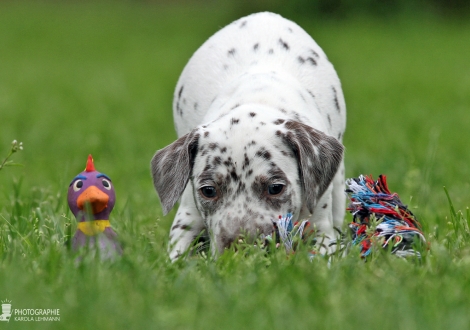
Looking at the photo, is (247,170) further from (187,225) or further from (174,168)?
(187,225)

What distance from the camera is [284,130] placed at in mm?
4336

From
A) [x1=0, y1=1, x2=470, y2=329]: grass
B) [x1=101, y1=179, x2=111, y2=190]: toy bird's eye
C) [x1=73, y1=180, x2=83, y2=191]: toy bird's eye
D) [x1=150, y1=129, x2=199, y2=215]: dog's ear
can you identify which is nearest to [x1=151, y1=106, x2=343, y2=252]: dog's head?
[x1=150, y1=129, x2=199, y2=215]: dog's ear

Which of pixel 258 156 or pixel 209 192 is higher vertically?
pixel 258 156

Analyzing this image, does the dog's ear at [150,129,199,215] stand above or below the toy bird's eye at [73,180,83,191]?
above

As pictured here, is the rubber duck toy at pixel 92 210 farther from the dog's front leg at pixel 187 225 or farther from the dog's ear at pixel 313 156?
the dog's ear at pixel 313 156

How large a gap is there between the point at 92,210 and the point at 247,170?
2.62ft

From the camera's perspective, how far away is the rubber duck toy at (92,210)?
3.77 m

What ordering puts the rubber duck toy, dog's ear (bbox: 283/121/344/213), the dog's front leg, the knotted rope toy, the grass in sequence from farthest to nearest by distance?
the dog's front leg
dog's ear (bbox: 283/121/344/213)
the knotted rope toy
the rubber duck toy
the grass

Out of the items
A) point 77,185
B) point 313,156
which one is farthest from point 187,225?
point 77,185

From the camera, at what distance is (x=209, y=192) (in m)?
4.25

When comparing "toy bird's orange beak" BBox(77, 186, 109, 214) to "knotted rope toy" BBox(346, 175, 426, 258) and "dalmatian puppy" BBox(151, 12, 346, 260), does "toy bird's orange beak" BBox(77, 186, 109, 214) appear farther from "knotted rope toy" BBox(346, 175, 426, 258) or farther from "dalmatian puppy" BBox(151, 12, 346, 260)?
"knotted rope toy" BBox(346, 175, 426, 258)

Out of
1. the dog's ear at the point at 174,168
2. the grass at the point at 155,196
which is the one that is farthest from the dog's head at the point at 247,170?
Result: the grass at the point at 155,196

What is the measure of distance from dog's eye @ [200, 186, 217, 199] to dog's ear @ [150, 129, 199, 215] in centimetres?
14

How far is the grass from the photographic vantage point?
120 inches
